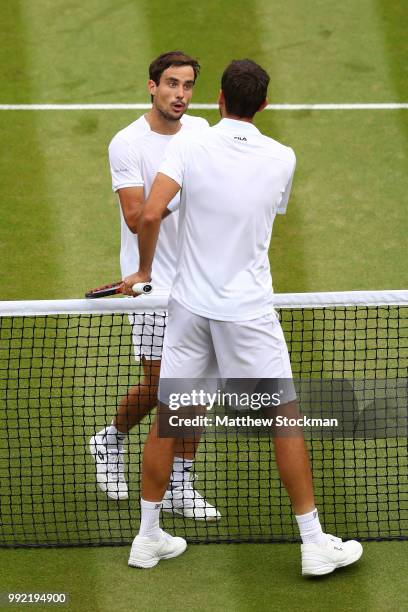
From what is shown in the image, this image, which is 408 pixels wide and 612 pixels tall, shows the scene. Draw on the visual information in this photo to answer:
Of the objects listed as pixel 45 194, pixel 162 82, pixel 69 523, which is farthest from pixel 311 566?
pixel 45 194

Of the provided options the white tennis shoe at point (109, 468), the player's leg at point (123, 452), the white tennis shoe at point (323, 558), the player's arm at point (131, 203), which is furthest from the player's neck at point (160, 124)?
the white tennis shoe at point (323, 558)

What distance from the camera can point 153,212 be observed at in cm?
621

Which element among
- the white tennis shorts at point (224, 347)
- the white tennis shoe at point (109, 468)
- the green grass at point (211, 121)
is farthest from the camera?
the white tennis shoe at point (109, 468)

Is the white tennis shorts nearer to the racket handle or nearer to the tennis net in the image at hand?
the racket handle

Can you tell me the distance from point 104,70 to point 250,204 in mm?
5653

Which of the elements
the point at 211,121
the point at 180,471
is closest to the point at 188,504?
the point at 180,471

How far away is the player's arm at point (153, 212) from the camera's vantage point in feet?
20.3

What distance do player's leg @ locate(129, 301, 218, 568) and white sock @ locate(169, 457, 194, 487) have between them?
505 millimetres

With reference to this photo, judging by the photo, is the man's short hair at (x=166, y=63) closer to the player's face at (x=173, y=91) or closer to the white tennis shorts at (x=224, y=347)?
the player's face at (x=173, y=91)

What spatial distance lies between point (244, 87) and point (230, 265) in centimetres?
88

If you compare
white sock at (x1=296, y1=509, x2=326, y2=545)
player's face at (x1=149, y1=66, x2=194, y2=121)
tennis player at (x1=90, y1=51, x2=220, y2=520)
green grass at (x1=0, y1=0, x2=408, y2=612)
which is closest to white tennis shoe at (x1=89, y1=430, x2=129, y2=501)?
tennis player at (x1=90, y1=51, x2=220, y2=520)

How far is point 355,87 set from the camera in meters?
11.4

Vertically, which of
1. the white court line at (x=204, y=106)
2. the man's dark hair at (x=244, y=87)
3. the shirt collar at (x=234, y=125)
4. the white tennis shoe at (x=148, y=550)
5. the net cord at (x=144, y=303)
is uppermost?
the white court line at (x=204, y=106)

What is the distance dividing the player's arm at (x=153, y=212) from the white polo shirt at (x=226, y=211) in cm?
5
